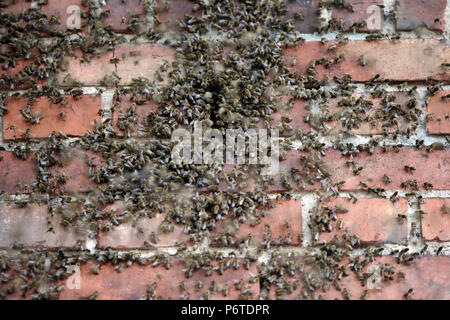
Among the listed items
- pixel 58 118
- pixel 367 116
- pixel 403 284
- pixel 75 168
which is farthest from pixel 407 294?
pixel 58 118

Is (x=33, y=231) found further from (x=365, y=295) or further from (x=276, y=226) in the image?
(x=365, y=295)

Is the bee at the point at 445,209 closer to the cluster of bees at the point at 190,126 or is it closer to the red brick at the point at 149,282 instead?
the cluster of bees at the point at 190,126

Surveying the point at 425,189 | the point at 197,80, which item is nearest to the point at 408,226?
the point at 425,189

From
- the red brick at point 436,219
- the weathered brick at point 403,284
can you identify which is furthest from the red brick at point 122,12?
the red brick at point 436,219

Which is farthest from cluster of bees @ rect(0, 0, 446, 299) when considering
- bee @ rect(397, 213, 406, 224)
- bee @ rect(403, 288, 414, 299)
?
bee @ rect(397, 213, 406, 224)

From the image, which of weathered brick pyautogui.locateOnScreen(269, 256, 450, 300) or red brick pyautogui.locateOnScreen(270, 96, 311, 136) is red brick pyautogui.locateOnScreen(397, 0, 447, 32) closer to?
red brick pyautogui.locateOnScreen(270, 96, 311, 136)
